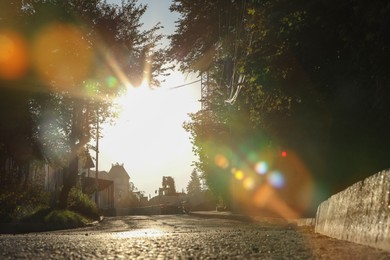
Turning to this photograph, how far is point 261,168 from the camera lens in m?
21.2

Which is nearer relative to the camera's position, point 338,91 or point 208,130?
point 338,91

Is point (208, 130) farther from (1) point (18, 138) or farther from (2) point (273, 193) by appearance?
(1) point (18, 138)

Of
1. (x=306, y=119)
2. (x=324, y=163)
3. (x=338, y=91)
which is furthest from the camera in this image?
(x=324, y=163)

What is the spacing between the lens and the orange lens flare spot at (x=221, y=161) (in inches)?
1114

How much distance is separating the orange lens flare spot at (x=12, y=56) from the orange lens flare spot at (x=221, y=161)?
1597 centimetres

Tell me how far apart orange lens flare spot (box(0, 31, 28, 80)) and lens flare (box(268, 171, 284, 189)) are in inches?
423

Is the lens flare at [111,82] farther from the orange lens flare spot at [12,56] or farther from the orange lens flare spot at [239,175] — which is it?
the orange lens flare spot at [239,175]

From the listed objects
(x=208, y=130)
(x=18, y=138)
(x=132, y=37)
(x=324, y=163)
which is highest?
(x=132, y=37)

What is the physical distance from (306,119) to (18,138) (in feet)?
36.3

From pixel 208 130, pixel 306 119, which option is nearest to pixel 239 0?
pixel 306 119

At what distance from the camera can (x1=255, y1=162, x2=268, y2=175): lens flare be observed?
20153mm

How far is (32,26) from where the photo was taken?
48.9 feet

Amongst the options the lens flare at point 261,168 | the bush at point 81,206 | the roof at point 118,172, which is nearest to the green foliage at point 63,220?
the bush at point 81,206

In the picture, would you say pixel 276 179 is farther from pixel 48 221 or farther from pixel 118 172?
pixel 118 172
